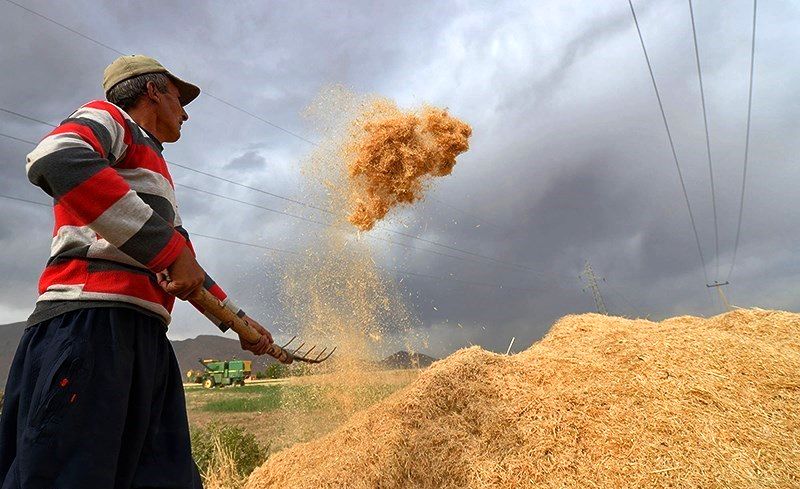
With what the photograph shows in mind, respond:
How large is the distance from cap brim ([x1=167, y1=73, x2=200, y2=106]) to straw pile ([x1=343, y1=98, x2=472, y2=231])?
10.5 feet

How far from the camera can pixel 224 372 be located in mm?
22531

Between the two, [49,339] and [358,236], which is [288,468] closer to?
A: [358,236]

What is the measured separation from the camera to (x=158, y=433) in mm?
1771

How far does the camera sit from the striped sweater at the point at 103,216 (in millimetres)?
1425

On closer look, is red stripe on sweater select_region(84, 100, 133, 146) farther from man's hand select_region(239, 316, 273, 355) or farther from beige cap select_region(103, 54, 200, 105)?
man's hand select_region(239, 316, 273, 355)

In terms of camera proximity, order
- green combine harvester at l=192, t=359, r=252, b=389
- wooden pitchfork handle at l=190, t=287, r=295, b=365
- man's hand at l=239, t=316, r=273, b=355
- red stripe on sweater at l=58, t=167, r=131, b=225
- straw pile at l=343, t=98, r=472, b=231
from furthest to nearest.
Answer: green combine harvester at l=192, t=359, r=252, b=389
straw pile at l=343, t=98, r=472, b=231
man's hand at l=239, t=316, r=273, b=355
wooden pitchfork handle at l=190, t=287, r=295, b=365
red stripe on sweater at l=58, t=167, r=131, b=225

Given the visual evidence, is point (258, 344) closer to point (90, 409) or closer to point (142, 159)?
point (90, 409)

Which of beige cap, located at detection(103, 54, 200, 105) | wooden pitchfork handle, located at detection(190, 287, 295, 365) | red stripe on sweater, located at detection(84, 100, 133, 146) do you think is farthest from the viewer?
beige cap, located at detection(103, 54, 200, 105)

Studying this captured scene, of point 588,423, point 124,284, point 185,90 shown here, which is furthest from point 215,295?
point 588,423

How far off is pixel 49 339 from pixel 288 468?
11.7ft

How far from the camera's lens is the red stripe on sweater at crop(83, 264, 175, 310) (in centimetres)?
159

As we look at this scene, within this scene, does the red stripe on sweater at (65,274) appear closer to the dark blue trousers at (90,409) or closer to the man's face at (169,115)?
the dark blue trousers at (90,409)

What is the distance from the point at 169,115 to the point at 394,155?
350 cm

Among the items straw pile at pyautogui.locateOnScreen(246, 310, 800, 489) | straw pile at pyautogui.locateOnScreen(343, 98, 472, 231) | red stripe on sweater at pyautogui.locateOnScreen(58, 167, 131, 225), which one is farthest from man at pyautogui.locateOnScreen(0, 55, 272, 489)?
straw pile at pyautogui.locateOnScreen(343, 98, 472, 231)
